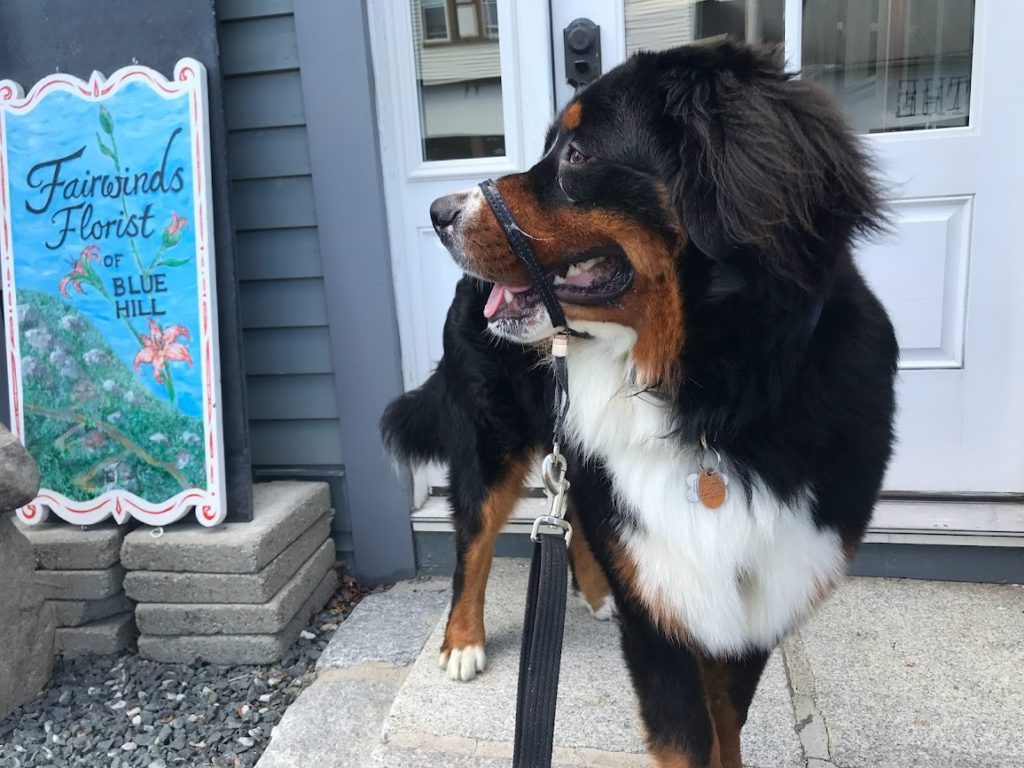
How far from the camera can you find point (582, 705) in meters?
2.00

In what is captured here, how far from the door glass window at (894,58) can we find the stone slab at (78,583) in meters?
2.71

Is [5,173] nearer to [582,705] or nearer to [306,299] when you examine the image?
[306,299]

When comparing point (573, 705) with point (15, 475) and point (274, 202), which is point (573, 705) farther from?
point (274, 202)

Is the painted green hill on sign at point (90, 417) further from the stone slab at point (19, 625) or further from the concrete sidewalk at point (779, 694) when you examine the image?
the concrete sidewalk at point (779, 694)

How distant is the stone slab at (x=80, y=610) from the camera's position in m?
2.42

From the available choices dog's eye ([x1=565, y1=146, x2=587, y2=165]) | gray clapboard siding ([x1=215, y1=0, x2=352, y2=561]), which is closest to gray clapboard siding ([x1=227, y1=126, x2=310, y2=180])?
gray clapboard siding ([x1=215, y1=0, x2=352, y2=561])

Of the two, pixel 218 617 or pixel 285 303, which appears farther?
pixel 285 303

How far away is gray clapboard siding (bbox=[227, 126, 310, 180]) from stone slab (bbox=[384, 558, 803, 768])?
162cm

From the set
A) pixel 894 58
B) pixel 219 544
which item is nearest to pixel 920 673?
pixel 894 58

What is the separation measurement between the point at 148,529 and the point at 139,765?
747mm

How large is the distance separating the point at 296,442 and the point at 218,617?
0.67 metres

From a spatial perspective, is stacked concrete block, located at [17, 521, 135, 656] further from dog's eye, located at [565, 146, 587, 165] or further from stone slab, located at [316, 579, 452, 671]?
dog's eye, located at [565, 146, 587, 165]

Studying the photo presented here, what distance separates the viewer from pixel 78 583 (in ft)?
7.88

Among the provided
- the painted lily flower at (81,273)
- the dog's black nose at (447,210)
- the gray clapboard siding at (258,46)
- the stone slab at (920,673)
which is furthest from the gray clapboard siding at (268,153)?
the stone slab at (920,673)
